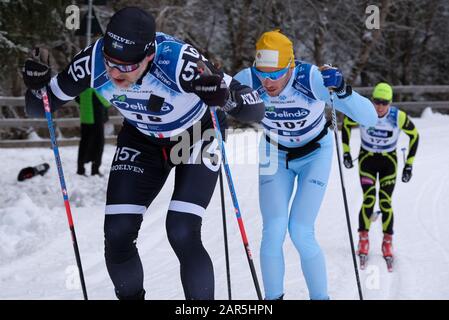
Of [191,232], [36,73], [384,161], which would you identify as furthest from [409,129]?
[36,73]

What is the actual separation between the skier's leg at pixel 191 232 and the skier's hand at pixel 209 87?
45 cm

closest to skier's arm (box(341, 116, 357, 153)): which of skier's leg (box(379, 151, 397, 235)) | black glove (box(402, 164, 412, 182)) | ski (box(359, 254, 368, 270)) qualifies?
skier's leg (box(379, 151, 397, 235))

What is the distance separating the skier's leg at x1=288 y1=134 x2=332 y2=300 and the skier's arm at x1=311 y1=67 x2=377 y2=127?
1.59ft

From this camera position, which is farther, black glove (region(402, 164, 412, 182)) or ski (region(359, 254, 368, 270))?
black glove (region(402, 164, 412, 182))

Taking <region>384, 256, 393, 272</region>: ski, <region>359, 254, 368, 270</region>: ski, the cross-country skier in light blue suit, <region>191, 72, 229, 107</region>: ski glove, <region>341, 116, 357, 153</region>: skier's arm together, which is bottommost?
<region>359, 254, 368, 270</region>: ski

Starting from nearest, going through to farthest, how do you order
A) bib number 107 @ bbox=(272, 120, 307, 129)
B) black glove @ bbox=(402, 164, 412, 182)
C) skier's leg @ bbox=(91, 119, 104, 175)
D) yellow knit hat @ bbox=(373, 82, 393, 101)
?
bib number 107 @ bbox=(272, 120, 307, 129), yellow knit hat @ bbox=(373, 82, 393, 101), black glove @ bbox=(402, 164, 412, 182), skier's leg @ bbox=(91, 119, 104, 175)

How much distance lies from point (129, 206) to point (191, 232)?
442 mm

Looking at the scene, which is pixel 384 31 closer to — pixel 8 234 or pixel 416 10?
pixel 416 10

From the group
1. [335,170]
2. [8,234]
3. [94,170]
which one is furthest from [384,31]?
[8,234]

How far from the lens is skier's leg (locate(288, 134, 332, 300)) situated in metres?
4.96

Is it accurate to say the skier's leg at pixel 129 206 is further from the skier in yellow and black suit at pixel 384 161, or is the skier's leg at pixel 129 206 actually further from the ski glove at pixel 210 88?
the skier in yellow and black suit at pixel 384 161

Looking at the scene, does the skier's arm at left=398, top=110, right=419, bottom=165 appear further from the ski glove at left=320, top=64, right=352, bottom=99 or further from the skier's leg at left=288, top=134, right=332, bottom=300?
the ski glove at left=320, top=64, right=352, bottom=99

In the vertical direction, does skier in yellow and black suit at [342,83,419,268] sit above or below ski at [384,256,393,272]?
above
